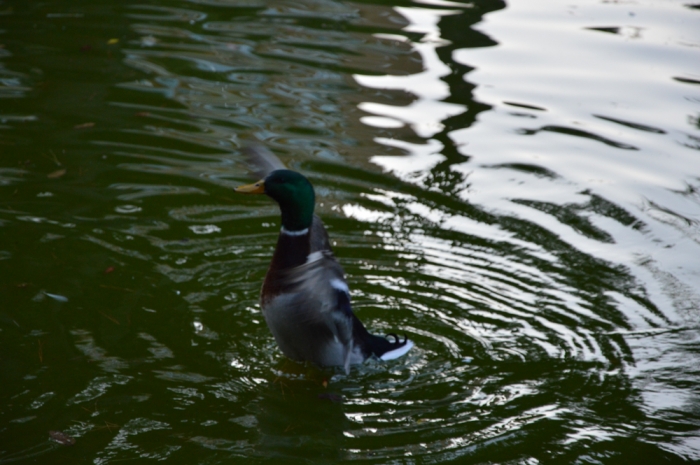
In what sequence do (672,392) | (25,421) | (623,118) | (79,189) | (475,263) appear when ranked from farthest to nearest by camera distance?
(623,118)
(79,189)
(475,263)
(672,392)
(25,421)

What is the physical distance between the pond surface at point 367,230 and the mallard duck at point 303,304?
→ 0.44 feet

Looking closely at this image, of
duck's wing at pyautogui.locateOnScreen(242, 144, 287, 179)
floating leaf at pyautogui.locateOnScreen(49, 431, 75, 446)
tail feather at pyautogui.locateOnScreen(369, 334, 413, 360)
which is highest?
duck's wing at pyautogui.locateOnScreen(242, 144, 287, 179)

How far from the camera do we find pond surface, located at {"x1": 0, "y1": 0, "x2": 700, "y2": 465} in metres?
4.04

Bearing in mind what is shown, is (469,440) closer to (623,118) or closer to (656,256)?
(656,256)

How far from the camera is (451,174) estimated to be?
6707mm

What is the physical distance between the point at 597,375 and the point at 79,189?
3878 millimetres

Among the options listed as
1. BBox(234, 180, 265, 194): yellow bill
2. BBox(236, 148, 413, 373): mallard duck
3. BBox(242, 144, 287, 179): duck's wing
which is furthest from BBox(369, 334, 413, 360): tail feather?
BBox(242, 144, 287, 179): duck's wing

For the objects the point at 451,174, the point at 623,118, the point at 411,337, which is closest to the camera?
the point at 411,337

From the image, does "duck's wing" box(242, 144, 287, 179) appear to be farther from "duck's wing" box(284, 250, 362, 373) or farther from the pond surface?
"duck's wing" box(284, 250, 362, 373)

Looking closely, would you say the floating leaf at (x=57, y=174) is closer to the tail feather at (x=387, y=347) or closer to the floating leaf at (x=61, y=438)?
the floating leaf at (x=61, y=438)

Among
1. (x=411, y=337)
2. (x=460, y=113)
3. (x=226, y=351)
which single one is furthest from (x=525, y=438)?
(x=460, y=113)

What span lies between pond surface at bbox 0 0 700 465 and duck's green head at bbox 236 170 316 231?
748mm

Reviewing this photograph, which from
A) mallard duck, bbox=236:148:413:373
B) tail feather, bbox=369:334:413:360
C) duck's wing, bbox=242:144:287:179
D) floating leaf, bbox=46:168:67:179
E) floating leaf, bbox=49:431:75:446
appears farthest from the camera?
floating leaf, bbox=46:168:67:179

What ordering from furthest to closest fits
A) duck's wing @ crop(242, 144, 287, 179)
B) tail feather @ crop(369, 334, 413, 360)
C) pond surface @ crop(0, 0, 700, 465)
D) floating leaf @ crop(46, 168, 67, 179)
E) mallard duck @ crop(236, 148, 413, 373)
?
floating leaf @ crop(46, 168, 67, 179) → duck's wing @ crop(242, 144, 287, 179) → tail feather @ crop(369, 334, 413, 360) → mallard duck @ crop(236, 148, 413, 373) → pond surface @ crop(0, 0, 700, 465)
